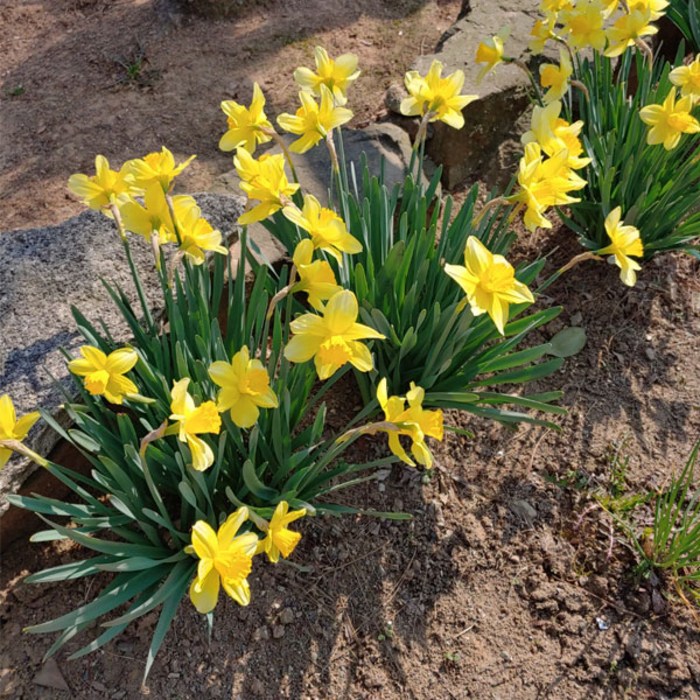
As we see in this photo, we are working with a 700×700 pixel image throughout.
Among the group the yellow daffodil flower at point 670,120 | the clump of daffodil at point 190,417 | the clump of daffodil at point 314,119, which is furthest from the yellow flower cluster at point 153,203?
the yellow daffodil flower at point 670,120

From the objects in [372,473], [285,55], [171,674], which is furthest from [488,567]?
[285,55]

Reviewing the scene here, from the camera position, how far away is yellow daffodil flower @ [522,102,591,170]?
1.75 m

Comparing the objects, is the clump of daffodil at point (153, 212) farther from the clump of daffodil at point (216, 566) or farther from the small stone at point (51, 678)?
the small stone at point (51, 678)

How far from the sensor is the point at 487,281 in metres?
1.47

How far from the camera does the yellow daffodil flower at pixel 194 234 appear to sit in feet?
5.41

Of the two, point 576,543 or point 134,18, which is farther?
point 134,18

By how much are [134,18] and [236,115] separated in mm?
2918

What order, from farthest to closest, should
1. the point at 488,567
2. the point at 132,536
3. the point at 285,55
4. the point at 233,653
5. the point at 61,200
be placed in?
the point at 285,55, the point at 61,200, the point at 488,567, the point at 233,653, the point at 132,536

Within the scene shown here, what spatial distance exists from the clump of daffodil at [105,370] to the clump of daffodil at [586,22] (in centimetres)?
187

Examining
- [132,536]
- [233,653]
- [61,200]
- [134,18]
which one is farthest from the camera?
[134,18]

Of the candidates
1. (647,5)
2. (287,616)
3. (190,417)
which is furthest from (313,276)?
(647,5)

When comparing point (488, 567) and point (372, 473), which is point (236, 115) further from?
point (488, 567)

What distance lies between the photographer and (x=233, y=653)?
5.97 ft

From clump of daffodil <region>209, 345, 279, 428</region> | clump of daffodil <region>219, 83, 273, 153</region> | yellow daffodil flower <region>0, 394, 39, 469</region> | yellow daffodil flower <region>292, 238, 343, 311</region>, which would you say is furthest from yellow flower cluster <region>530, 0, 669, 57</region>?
yellow daffodil flower <region>0, 394, 39, 469</region>
